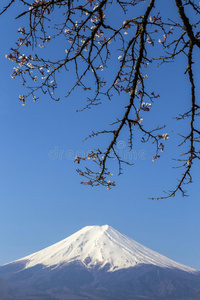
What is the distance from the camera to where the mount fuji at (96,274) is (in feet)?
447

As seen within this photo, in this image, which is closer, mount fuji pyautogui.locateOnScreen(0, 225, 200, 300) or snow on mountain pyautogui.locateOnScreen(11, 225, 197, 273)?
mount fuji pyautogui.locateOnScreen(0, 225, 200, 300)

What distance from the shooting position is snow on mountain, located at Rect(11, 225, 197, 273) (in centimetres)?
16075

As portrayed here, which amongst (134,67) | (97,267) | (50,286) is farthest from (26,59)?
(97,267)

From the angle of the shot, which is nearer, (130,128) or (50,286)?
(130,128)

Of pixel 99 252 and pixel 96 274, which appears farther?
pixel 99 252

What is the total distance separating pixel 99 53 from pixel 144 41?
688mm

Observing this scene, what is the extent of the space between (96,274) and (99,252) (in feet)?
50.1

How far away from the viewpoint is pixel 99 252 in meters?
168

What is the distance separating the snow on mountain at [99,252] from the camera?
6329 inches

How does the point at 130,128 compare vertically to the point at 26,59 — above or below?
below

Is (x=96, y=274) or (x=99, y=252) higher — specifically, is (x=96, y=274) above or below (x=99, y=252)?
below

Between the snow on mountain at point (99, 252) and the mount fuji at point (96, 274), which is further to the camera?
the snow on mountain at point (99, 252)

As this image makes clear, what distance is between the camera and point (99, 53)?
4426mm

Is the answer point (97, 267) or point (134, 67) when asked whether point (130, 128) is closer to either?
point (134, 67)
